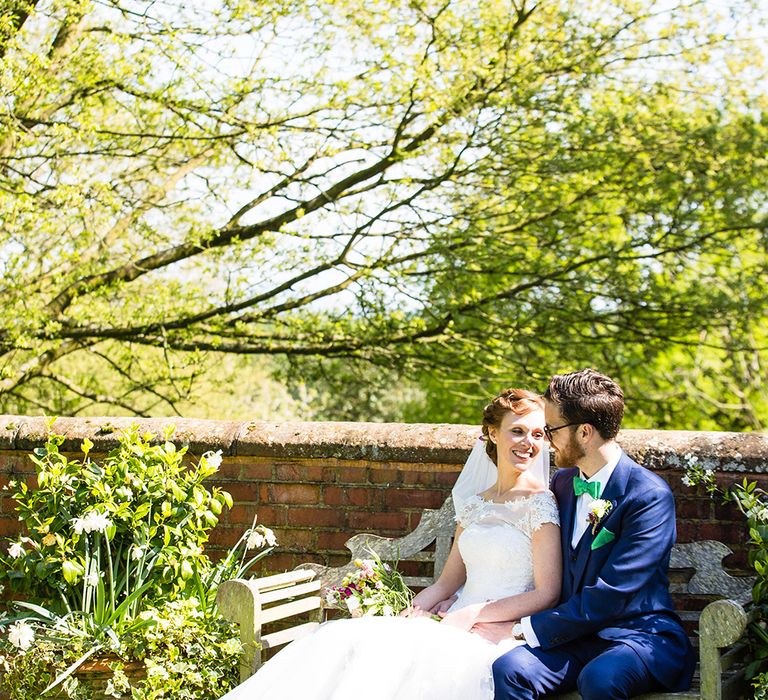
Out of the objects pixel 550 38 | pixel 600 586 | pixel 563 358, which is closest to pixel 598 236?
pixel 563 358

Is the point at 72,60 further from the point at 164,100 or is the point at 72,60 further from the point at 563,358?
the point at 563,358

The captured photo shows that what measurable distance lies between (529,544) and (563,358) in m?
6.00

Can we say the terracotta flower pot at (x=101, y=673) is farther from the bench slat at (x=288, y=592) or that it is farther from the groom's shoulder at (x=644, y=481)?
the groom's shoulder at (x=644, y=481)

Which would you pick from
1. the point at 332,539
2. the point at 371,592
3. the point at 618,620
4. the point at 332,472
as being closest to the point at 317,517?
the point at 332,539

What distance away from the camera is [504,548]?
3.97 m

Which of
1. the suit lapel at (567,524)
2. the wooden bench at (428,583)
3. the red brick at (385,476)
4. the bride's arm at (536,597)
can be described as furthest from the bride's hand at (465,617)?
the red brick at (385,476)

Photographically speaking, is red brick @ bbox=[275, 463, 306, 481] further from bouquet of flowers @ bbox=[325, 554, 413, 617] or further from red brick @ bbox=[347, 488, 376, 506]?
bouquet of flowers @ bbox=[325, 554, 413, 617]

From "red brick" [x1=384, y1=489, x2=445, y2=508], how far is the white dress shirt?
0.84 meters

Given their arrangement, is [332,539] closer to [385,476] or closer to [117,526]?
[385,476]

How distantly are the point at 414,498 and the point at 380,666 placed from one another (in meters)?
1.31

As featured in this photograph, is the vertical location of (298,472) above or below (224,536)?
above

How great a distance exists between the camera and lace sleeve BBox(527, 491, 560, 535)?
3906 millimetres

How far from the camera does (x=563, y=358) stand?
32.2 feet

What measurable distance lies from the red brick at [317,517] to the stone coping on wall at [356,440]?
253 millimetres
